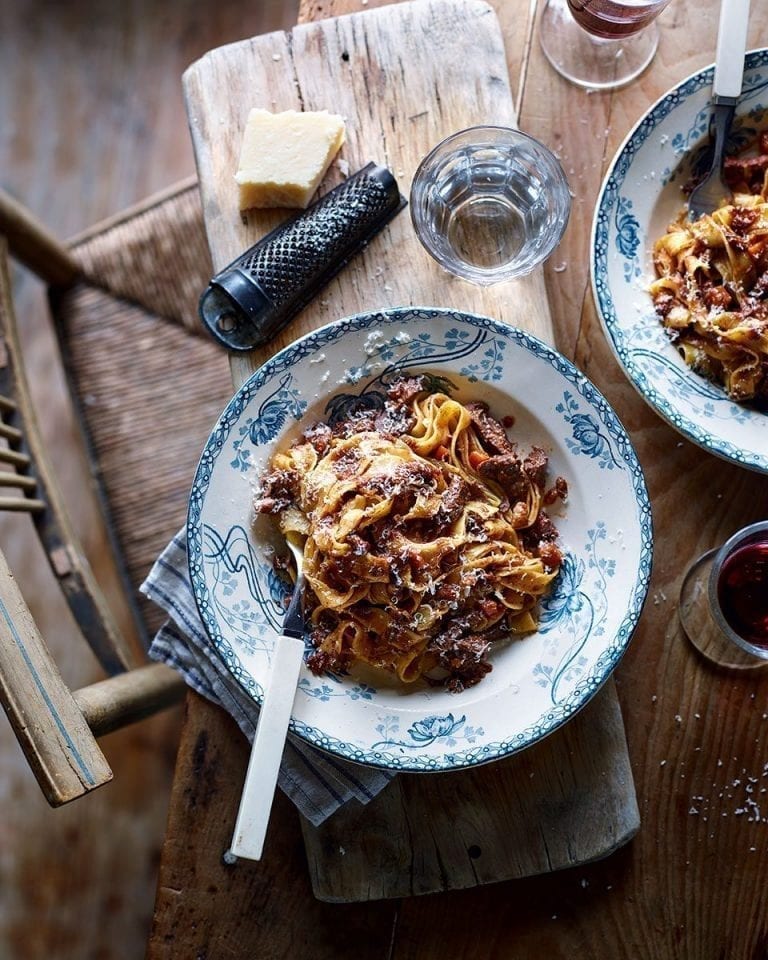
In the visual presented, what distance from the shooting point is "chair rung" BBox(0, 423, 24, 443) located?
6.76ft

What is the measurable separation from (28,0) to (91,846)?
10.3ft

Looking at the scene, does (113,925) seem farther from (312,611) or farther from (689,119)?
(689,119)

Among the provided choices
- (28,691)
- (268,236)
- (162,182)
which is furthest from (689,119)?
(162,182)

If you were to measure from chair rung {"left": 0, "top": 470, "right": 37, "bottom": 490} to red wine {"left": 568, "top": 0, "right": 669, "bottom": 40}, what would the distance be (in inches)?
65.2

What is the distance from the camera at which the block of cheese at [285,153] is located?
6.35 feet

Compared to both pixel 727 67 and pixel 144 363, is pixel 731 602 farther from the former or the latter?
pixel 144 363

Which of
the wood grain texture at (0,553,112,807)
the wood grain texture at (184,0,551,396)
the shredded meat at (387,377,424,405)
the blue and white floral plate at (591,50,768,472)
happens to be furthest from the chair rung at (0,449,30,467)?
the blue and white floral plate at (591,50,768,472)

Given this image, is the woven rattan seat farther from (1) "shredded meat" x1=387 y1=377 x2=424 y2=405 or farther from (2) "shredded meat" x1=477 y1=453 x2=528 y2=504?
(2) "shredded meat" x1=477 y1=453 x2=528 y2=504

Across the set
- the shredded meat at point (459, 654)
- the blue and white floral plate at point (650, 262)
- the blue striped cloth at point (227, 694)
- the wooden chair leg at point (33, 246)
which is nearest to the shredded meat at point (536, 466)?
the blue and white floral plate at point (650, 262)

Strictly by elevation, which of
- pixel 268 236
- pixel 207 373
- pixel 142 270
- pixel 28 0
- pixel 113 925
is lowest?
pixel 113 925

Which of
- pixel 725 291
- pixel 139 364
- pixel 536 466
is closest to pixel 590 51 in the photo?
pixel 725 291

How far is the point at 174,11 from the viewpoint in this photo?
10.9 ft

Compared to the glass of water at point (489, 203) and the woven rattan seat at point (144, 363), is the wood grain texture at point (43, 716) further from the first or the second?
the glass of water at point (489, 203)

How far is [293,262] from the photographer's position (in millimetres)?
1902
